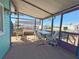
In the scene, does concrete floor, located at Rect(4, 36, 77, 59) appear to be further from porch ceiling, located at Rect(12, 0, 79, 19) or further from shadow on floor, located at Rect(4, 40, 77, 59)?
porch ceiling, located at Rect(12, 0, 79, 19)

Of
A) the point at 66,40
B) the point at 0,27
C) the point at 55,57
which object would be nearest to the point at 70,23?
the point at 66,40

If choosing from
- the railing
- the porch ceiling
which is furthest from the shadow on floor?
the porch ceiling

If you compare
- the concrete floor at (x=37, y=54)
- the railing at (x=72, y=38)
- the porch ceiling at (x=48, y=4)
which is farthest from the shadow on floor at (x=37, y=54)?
the porch ceiling at (x=48, y=4)

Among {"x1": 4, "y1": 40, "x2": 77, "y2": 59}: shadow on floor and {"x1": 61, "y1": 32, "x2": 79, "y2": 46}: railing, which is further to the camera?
{"x1": 61, "y1": 32, "x2": 79, "y2": 46}: railing

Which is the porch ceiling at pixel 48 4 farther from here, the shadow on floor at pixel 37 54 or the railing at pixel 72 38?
the shadow on floor at pixel 37 54

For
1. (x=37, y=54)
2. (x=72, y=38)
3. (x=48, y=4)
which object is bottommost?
(x=37, y=54)

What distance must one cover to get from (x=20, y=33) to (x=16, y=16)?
7.11 feet

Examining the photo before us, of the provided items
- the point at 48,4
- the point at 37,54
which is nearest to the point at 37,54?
the point at 37,54

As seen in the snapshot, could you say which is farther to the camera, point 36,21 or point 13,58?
point 36,21

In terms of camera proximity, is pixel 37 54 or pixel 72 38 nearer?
pixel 37 54

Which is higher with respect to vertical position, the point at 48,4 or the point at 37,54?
the point at 48,4

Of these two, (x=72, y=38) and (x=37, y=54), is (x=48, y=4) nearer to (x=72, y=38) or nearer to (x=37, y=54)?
(x=72, y=38)

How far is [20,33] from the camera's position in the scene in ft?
37.3

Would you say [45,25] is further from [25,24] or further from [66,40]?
[66,40]
